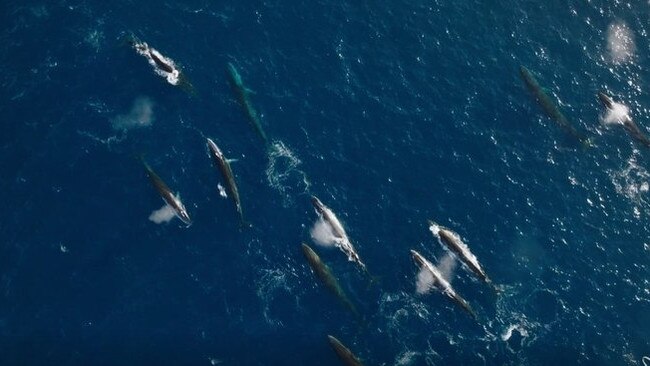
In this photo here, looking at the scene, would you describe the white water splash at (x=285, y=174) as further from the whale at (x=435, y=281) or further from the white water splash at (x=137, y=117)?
the white water splash at (x=137, y=117)

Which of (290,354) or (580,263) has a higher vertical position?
(580,263)

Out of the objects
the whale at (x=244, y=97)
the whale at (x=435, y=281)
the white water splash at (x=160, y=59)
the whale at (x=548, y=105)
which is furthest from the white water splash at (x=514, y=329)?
the white water splash at (x=160, y=59)

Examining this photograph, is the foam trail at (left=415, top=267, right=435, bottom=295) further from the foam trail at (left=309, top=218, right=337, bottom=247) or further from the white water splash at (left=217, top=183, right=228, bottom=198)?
the white water splash at (left=217, top=183, right=228, bottom=198)

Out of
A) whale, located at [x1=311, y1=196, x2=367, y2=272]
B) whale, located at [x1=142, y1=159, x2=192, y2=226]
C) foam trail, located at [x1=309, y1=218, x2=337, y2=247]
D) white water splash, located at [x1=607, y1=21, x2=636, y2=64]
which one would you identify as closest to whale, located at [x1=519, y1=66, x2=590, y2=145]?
white water splash, located at [x1=607, y1=21, x2=636, y2=64]

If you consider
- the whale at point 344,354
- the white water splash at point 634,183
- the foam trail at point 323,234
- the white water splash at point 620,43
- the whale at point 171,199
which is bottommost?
the whale at point 171,199

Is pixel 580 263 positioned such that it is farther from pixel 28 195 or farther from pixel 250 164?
pixel 28 195

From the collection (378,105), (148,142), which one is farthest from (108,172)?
(378,105)
